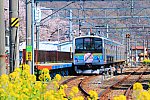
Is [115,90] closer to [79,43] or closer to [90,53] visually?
[90,53]

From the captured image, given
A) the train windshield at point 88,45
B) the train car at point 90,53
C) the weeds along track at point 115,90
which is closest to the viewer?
the weeds along track at point 115,90

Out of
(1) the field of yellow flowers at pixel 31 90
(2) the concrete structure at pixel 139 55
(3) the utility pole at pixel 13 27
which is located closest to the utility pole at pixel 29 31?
(3) the utility pole at pixel 13 27

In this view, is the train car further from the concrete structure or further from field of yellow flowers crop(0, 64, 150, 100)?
the concrete structure

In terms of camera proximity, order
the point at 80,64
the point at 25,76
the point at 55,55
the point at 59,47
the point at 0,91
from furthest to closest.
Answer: the point at 59,47 → the point at 55,55 → the point at 80,64 → the point at 25,76 → the point at 0,91

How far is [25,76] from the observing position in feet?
23.9

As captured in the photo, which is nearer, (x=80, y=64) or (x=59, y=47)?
(x=80, y=64)

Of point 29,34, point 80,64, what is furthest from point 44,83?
point 80,64

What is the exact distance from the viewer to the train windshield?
83.9ft

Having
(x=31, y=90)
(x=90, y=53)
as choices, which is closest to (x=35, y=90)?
(x=31, y=90)

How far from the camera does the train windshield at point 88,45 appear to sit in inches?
1006

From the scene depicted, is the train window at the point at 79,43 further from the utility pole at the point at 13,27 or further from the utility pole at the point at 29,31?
the utility pole at the point at 13,27

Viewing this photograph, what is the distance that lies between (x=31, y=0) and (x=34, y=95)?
11286mm

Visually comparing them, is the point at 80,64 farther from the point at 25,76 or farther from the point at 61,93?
the point at 61,93

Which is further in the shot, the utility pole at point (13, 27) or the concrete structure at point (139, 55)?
the concrete structure at point (139, 55)
